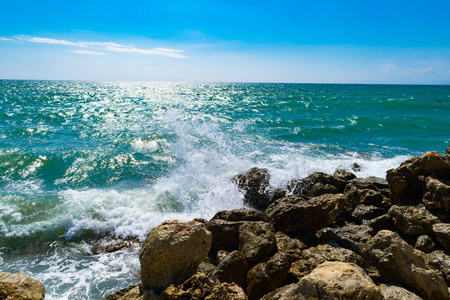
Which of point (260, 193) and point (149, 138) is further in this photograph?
point (149, 138)

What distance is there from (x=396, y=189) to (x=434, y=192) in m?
A: 0.88

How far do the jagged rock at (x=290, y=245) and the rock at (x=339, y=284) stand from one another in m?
2.19

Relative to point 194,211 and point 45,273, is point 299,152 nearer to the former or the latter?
point 194,211

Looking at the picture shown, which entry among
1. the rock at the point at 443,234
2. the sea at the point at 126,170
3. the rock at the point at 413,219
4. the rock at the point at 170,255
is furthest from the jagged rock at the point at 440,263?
the sea at the point at 126,170

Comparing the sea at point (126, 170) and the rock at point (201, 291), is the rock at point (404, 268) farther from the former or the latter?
the sea at point (126, 170)

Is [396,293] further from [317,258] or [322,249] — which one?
[322,249]

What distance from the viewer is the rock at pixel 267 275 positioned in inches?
166

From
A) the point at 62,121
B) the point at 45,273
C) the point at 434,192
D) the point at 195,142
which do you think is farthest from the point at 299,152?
the point at 62,121

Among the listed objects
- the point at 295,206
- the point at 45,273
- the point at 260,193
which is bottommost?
the point at 45,273

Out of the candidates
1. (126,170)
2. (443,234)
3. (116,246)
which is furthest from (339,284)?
(126,170)

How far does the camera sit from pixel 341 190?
847 centimetres

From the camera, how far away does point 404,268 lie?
3.84m

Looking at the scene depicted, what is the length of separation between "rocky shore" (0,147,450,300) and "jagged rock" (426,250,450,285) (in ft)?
0.04

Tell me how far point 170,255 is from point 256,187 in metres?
5.56
